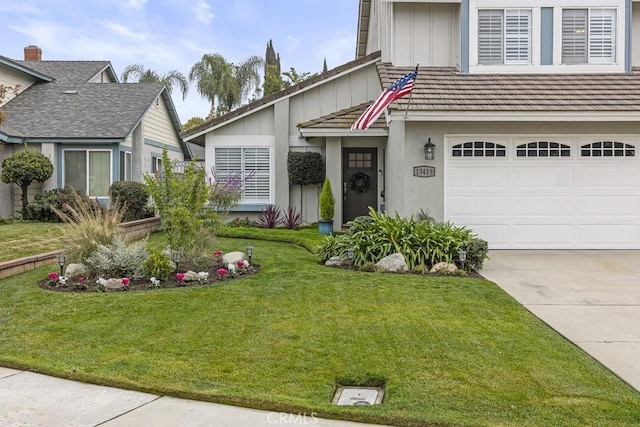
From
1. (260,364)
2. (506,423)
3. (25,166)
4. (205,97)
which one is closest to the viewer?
(506,423)

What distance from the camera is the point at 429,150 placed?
11133 millimetres

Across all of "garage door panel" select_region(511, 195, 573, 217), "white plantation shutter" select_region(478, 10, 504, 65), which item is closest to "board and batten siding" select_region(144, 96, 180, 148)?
"white plantation shutter" select_region(478, 10, 504, 65)

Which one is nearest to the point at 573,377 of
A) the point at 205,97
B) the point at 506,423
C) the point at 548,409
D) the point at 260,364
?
the point at 548,409

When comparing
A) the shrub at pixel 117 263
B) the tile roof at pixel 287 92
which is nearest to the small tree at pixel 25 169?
the tile roof at pixel 287 92

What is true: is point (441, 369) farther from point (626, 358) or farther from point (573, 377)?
point (626, 358)

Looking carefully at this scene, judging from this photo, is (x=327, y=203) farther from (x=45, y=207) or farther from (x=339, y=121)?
(x=45, y=207)

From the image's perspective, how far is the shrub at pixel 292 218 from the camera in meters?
15.1

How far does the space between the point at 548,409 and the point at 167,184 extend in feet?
21.4

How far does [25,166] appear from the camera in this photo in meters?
16.1

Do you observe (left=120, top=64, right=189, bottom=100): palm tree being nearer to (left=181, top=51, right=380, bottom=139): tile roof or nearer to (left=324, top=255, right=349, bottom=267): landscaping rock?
(left=181, top=51, right=380, bottom=139): tile roof

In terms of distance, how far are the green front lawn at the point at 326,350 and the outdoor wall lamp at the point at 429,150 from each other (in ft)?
13.0

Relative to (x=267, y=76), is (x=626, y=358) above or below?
below

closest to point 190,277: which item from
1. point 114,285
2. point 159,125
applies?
point 114,285

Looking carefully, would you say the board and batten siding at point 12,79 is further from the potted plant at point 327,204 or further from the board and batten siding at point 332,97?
the potted plant at point 327,204
